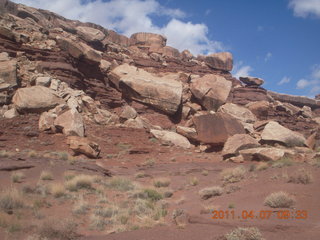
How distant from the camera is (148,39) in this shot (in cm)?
6394

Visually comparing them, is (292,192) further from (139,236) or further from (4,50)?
(4,50)

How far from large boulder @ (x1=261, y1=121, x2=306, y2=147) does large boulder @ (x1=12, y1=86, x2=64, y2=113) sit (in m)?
18.1

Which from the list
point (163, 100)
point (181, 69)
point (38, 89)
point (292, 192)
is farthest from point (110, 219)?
point (181, 69)

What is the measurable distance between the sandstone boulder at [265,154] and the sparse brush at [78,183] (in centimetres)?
1024

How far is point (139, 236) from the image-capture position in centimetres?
565

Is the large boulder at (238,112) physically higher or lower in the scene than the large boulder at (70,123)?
higher

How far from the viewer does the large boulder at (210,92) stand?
33.1 meters

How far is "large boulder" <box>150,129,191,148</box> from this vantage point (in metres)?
24.5

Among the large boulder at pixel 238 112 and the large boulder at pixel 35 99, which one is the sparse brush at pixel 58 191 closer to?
the large boulder at pixel 35 99

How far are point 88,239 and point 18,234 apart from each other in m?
1.42

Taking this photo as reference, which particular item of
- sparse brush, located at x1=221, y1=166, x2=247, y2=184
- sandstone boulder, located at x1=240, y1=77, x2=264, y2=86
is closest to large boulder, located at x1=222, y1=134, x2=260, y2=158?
sparse brush, located at x1=221, y1=166, x2=247, y2=184

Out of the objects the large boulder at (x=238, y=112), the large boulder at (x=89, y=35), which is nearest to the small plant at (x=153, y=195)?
the large boulder at (x=238, y=112)

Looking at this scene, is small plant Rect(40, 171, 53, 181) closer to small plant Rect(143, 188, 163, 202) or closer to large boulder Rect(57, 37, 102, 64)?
small plant Rect(143, 188, 163, 202)

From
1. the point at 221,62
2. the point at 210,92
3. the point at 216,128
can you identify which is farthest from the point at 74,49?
the point at 221,62
